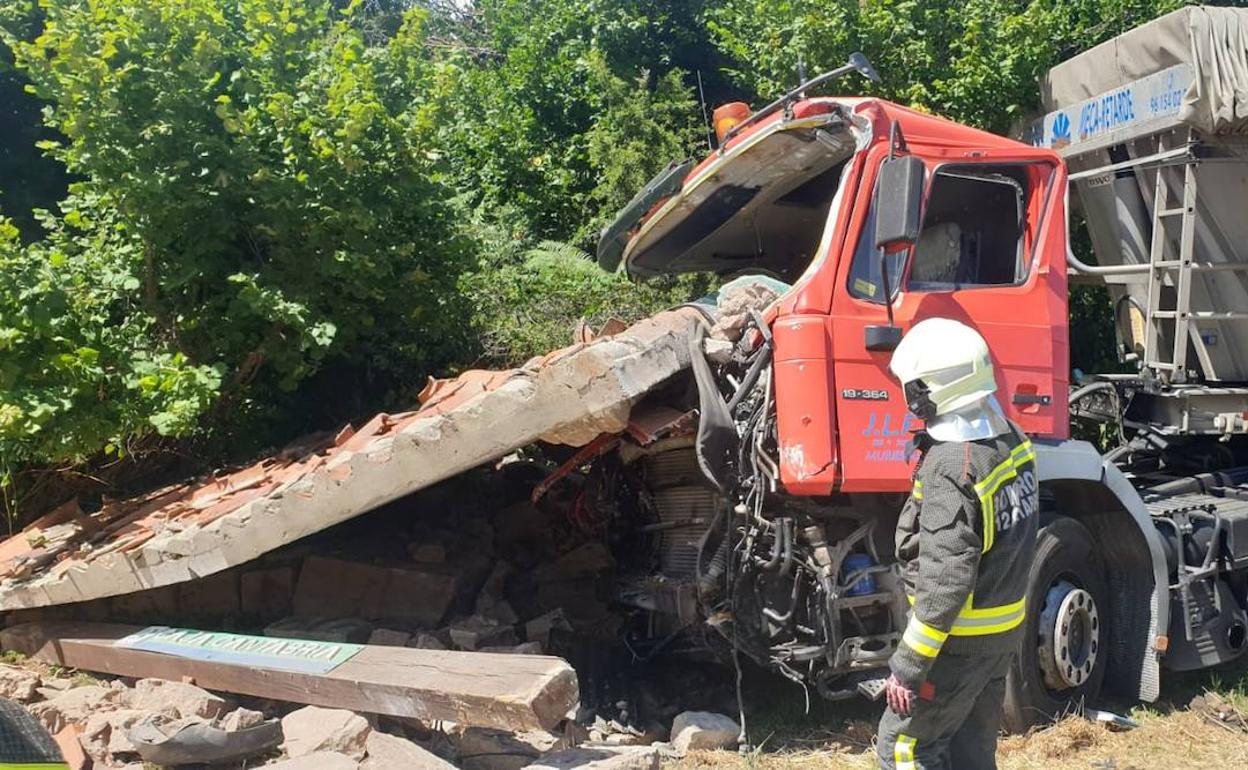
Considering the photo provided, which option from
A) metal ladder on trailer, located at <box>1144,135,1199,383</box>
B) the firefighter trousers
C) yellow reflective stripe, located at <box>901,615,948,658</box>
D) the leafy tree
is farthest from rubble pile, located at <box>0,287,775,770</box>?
the leafy tree

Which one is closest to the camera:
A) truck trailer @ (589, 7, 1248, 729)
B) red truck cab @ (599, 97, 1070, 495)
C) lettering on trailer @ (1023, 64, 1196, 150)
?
red truck cab @ (599, 97, 1070, 495)

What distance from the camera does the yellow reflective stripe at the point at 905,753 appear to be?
319 cm

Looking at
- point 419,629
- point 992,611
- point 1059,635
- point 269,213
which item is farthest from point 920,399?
point 269,213

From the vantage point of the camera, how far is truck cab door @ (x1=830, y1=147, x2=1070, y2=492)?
4090 mm

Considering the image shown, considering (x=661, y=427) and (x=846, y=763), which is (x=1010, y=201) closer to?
(x=661, y=427)

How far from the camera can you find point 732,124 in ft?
16.3

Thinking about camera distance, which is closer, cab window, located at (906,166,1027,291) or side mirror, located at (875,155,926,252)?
side mirror, located at (875,155,926,252)

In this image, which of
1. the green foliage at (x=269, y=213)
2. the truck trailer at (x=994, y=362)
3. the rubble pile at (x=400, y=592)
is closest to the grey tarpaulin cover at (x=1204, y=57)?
the truck trailer at (x=994, y=362)

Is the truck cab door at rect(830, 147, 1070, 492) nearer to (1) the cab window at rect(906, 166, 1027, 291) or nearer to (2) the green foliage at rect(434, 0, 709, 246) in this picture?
(1) the cab window at rect(906, 166, 1027, 291)

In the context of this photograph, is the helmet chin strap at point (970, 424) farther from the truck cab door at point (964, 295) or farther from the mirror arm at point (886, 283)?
the mirror arm at point (886, 283)

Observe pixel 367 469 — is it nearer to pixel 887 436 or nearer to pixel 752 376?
pixel 752 376

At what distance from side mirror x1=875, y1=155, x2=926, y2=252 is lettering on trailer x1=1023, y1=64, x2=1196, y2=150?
7.65 ft

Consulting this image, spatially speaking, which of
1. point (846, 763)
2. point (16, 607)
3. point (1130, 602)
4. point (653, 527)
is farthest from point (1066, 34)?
point (16, 607)

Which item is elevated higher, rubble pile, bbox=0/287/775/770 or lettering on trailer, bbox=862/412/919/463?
lettering on trailer, bbox=862/412/919/463
